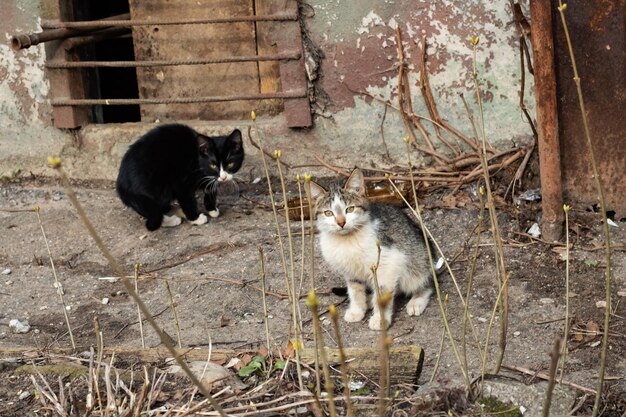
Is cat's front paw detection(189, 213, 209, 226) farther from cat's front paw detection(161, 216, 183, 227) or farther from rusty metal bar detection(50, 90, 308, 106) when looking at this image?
rusty metal bar detection(50, 90, 308, 106)

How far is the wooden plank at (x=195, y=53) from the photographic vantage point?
7.26 metres

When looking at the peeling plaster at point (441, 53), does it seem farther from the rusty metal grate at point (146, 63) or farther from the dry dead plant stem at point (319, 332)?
the dry dead plant stem at point (319, 332)

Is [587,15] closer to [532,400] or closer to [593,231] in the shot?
[593,231]

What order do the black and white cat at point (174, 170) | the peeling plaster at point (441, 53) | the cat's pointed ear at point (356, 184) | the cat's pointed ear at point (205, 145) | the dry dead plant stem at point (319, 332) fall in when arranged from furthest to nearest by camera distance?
1. the cat's pointed ear at point (205, 145)
2. the black and white cat at point (174, 170)
3. the peeling plaster at point (441, 53)
4. the cat's pointed ear at point (356, 184)
5. the dry dead plant stem at point (319, 332)

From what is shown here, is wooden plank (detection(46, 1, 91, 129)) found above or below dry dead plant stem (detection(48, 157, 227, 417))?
above

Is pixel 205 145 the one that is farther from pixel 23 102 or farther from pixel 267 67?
pixel 23 102

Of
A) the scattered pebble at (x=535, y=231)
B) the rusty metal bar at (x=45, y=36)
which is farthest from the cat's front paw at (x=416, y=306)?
the rusty metal bar at (x=45, y=36)

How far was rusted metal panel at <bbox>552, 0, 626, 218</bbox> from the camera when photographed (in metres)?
5.61

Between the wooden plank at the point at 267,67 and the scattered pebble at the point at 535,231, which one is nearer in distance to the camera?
the scattered pebble at the point at 535,231

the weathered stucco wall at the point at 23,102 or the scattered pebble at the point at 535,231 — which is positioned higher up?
the weathered stucco wall at the point at 23,102

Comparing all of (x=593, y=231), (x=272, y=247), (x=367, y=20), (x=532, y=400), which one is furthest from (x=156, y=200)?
(x=532, y=400)

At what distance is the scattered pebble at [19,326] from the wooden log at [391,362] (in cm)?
198

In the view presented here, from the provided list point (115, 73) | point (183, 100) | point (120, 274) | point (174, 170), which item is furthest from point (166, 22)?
point (120, 274)

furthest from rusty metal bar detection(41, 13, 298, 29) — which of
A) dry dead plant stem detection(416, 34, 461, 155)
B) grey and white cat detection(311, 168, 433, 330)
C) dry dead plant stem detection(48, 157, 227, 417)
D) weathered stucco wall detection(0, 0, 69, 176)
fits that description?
dry dead plant stem detection(48, 157, 227, 417)
